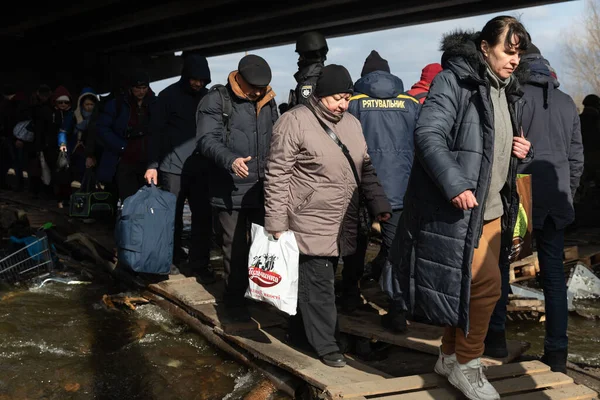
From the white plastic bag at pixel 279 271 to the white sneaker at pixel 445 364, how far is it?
0.89 meters

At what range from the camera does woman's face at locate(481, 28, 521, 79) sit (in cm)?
363

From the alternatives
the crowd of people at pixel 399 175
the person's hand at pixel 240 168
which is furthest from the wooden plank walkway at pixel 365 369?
the person's hand at pixel 240 168

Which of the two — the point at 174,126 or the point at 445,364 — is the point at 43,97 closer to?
the point at 174,126

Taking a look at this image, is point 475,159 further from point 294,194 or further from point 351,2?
point 351,2

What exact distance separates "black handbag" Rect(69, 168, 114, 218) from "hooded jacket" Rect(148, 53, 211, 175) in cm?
202

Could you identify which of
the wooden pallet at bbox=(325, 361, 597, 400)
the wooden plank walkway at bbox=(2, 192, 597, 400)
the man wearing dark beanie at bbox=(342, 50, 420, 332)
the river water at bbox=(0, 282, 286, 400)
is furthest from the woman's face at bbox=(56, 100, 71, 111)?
the wooden pallet at bbox=(325, 361, 597, 400)

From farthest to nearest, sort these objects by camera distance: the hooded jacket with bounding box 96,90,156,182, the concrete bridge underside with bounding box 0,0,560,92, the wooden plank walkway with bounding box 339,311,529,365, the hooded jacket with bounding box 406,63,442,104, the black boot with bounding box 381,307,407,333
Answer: the concrete bridge underside with bounding box 0,0,560,92, the hooded jacket with bounding box 96,90,156,182, the hooded jacket with bounding box 406,63,442,104, the black boot with bounding box 381,307,407,333, the wooden plank walkway with bounding box 339,311,529,365

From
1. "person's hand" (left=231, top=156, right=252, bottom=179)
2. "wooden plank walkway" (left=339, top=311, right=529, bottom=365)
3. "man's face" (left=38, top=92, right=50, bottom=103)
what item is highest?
"man's face" (left=38, top=92, right=50, bottom=103)

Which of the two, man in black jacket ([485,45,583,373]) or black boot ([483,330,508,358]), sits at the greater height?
man in black jacket ([485,45,583,373])

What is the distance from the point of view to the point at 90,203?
8.42 meters

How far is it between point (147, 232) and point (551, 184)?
3.45m

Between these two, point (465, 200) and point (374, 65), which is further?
point (374, 65)

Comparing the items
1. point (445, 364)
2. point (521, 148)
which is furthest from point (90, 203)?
point (521, 148)

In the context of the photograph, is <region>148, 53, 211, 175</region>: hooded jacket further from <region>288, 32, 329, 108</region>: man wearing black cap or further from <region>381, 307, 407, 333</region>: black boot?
<region>381, 307, 407, 333</region>: black boot
